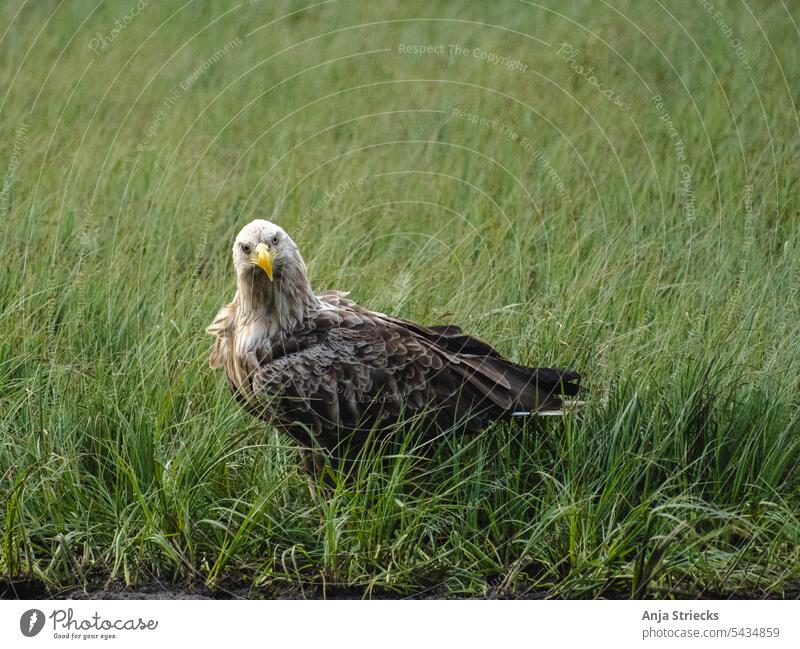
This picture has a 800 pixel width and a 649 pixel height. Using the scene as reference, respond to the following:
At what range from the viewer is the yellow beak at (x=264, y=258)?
5.84 metres

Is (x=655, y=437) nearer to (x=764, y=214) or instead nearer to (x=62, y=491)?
(x=764, y=214)

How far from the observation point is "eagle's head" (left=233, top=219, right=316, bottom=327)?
6.00 m

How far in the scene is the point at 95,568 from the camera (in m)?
5.64

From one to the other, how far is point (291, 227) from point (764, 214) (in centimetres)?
327

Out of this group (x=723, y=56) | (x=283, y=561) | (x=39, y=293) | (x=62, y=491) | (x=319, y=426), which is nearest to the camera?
(x=283, y=561)

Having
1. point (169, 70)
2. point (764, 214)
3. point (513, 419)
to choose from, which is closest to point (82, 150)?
point (169, 70)

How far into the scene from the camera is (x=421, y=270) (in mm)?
7641
